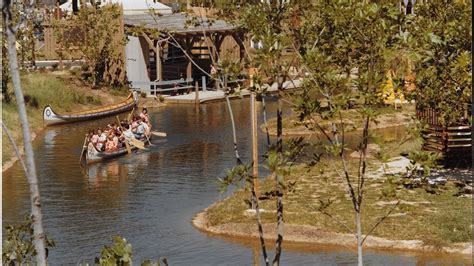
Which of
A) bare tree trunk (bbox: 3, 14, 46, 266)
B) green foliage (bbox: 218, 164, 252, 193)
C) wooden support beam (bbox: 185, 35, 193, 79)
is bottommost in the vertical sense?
wooden support beam (bbox: 185, 35, 193, 79)

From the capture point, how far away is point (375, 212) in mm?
28531

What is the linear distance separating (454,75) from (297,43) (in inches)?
523

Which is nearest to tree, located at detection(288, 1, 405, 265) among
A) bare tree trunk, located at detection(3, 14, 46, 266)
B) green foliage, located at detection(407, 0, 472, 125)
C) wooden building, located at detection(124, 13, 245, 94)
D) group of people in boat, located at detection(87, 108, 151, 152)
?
bare tree trunk, located at detection(3, 14, 46, 266)

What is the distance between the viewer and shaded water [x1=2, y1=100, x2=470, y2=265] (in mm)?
26078

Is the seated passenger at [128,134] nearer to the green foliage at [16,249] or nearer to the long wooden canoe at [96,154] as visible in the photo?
the long wooden canoe at [96,154]

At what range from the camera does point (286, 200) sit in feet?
102

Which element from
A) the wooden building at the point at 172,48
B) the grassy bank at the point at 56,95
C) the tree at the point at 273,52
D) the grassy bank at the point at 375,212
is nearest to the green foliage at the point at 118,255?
the tree at the point at 273,52

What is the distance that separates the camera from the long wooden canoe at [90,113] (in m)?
51.0

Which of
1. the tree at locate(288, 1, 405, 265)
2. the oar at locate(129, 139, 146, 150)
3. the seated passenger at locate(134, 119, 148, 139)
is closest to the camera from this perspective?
the tree at locate(288, 1, 405, 265)

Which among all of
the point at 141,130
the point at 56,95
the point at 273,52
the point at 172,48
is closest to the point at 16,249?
the point at 273,52

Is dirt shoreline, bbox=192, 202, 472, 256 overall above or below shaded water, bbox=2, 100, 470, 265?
above

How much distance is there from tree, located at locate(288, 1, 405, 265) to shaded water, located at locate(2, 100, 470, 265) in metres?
9.42

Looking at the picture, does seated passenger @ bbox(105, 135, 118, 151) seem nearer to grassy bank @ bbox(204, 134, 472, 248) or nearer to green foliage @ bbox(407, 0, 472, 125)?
grassy bank @ bbox(204, 134, 472, 248)

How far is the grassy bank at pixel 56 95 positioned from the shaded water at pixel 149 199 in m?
2.18
